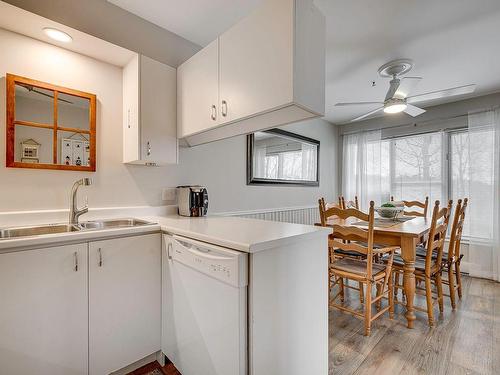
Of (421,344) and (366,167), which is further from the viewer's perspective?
(366,167)

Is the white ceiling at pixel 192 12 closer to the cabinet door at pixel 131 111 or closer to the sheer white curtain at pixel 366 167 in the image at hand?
the cabinet door at pixel 131 111

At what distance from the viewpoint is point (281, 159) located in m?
3.31

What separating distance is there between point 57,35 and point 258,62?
128cm

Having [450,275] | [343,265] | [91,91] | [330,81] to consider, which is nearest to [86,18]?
[91,91]

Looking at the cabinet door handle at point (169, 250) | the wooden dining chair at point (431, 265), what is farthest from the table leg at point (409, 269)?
the cabinet door handle at point (169, 250)

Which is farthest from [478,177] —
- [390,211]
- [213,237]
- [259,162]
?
[213,237]

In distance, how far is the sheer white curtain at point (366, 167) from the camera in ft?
13.2

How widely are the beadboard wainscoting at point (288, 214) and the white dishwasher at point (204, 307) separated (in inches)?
47.9

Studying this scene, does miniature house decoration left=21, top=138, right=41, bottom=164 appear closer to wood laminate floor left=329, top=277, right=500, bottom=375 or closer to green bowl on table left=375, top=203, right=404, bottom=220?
wood laminate floor left=329, top=277, right=500, bottom=375

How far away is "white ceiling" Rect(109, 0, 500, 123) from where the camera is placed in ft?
5.64

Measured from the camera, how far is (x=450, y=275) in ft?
7.45

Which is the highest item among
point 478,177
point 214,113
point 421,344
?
point 214,113

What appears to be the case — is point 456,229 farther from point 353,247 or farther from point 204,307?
point 204,307

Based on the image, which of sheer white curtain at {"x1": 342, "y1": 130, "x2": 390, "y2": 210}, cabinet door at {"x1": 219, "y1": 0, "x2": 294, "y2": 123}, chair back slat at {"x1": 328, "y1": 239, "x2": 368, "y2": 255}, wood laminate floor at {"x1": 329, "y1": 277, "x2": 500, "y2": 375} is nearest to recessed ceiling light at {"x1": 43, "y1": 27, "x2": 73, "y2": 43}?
cabinet door at {"x1": 219, "y1": 0, "x2": 294, "y2": 123}
